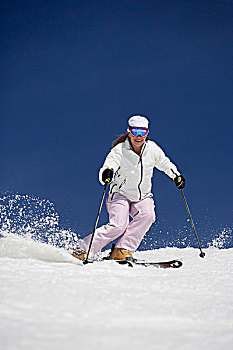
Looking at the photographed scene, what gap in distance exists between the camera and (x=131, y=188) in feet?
15.2

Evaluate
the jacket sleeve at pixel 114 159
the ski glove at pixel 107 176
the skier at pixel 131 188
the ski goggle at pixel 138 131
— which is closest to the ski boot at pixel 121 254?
the skier at pixel 131 188

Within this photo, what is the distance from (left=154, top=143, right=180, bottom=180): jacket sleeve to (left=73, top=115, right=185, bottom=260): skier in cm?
1

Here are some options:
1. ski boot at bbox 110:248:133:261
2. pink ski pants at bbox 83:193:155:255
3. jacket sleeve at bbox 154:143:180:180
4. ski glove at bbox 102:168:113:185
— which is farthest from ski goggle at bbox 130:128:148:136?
ski boot at bbox 110:248:133:261

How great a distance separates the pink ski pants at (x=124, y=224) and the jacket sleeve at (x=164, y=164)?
1.47 feet

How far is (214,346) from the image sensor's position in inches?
60.2

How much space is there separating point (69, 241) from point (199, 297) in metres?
2.91

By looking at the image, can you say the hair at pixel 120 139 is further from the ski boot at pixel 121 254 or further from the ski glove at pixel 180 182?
the ski boot at pixel 121 254

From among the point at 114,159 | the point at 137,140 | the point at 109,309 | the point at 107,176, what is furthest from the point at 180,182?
the point at 109,309

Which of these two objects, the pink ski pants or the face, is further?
the face

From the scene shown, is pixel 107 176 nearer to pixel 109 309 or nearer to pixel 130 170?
pixel 130 170

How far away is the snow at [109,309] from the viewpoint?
1517 millimetres

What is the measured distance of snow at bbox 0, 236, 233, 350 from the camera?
152cm

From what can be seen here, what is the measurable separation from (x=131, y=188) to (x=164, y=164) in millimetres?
590

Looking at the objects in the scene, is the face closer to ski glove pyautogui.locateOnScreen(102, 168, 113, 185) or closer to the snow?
ski glove pyautogui.locateOnScreen(102, 168, 113, 185)
